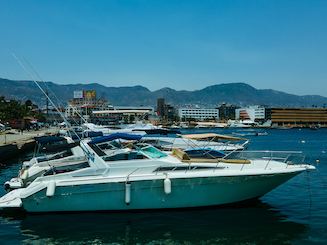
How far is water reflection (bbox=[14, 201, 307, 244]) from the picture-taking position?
532 inches

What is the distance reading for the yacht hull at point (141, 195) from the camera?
611 inches

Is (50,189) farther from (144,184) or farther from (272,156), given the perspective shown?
(272,156)

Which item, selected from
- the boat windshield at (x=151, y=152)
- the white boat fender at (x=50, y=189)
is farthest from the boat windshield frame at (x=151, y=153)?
the white boat fender at (x=50, y=189)

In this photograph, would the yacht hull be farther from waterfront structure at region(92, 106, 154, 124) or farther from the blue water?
waterfront structure at region(92, 106, 154, 124)

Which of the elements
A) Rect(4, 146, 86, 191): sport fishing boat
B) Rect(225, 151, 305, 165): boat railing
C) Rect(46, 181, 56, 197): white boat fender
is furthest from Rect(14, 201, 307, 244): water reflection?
Rect(4, 146, 86, 191): sport fishing boat

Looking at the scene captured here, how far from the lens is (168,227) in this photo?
14.5m

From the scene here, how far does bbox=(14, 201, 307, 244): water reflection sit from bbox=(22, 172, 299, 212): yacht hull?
0.32 metres

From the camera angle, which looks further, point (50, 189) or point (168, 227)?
point (50, 189)

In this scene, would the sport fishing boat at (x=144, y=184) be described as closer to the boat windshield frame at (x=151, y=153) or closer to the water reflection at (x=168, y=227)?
the boat windshield frame at (x=151, y=153)

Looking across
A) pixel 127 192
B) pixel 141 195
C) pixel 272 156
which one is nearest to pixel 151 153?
pixel 141 195

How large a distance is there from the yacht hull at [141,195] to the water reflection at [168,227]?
0.32 metres

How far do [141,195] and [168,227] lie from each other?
69.0 inches

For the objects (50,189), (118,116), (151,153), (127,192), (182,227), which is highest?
(151,153)

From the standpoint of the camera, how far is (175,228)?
14.5 m
